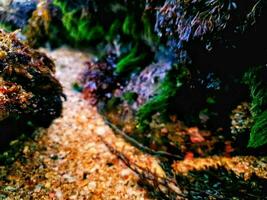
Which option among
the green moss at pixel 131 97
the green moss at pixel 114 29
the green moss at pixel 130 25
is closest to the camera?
the green moss at pixel 131 97

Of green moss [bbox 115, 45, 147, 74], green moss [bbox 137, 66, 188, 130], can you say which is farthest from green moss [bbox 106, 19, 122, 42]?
green moss [bbox 137, 66, 188, 130]

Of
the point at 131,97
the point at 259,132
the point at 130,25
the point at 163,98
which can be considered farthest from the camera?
the point at 130,25

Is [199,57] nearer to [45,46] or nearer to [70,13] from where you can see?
[70,13]

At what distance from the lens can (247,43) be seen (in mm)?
3379

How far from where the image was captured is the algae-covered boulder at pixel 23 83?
3.11m

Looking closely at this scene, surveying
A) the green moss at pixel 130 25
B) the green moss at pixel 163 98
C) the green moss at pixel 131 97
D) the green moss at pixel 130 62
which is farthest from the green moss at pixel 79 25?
the green moss at pixel 163 98

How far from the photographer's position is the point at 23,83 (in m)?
3.38

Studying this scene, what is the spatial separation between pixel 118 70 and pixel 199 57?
1.79m

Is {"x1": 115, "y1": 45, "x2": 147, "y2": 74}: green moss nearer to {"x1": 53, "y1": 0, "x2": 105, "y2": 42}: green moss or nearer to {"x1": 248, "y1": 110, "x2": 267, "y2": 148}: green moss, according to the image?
{"x1": 53, "y1": 0, "x2": 105, "y2": 42}: green moss

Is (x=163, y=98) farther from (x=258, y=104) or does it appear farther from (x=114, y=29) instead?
(x=114, y=29)

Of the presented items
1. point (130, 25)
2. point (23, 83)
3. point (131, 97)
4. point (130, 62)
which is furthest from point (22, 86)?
point (130, 25)

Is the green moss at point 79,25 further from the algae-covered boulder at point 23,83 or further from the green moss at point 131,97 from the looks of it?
the algae-covered boulder at point 23,83

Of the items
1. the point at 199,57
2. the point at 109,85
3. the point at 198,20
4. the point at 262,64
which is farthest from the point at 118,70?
the point at 262,64

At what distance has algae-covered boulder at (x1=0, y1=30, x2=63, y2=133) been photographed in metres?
3.11
